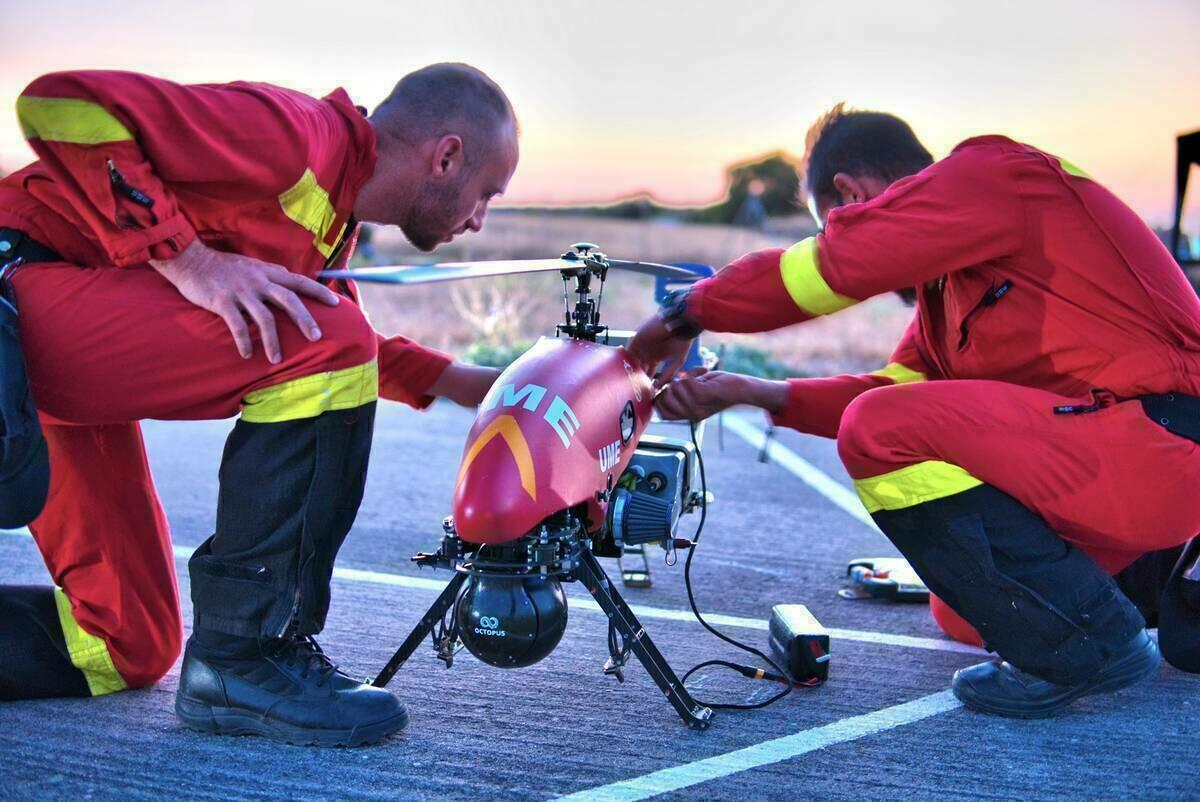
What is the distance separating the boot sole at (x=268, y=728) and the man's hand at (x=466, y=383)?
1044 millimetres

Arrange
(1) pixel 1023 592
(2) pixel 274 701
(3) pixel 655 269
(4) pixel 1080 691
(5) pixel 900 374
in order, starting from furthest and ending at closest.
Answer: (5) pixel 900 374 → (3) pixel 655 269 → (4) pixel 1080 691 → (1) pixel 1023 592 → (2) pixel 274 701

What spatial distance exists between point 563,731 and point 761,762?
52cm

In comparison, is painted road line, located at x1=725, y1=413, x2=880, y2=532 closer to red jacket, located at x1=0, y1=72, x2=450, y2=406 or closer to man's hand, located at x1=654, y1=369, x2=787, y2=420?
man's hand, located at x1=654, y1=369, x2=787, y2=420

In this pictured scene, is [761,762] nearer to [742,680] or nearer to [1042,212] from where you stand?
[742,680]

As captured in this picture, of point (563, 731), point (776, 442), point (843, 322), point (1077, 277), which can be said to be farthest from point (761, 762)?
point (843, 322)

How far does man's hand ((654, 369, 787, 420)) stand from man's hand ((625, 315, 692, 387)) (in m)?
0.07

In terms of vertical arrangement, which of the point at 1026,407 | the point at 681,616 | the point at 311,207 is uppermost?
the point at 311,207

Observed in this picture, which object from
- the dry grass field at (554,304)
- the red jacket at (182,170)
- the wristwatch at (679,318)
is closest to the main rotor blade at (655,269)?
the wristwatch at (679,318)

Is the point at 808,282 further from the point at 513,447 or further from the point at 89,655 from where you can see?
the point at 89,655

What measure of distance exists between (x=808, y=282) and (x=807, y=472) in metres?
3.58

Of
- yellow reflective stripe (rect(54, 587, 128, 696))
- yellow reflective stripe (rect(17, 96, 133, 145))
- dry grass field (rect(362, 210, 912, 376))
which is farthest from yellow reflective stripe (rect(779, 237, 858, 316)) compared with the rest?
dry grass field (rect(362, 210, 912, 376))

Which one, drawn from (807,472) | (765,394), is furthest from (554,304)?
(765,394)

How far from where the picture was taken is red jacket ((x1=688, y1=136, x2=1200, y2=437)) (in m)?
3.20

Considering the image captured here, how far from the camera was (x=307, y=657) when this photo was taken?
3.04 metres
